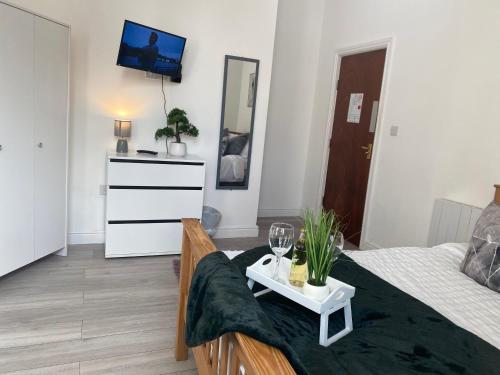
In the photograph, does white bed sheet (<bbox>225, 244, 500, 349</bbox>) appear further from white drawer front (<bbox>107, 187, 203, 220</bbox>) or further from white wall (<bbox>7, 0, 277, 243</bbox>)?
white wall (<bbox>7, 0, 277, 243</bbox>)

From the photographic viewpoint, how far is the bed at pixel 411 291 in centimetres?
97

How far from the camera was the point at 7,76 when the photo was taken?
227cm

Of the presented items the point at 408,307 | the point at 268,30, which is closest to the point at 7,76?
the point at 268,30

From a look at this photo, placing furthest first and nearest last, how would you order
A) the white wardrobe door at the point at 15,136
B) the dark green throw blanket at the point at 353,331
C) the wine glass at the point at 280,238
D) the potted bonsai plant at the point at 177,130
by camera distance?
1. the potted bonsai plant at the point at 177,130
2. the white wardrobe door at the point at 15,136
3. the wine glass at the point at 280,238
4. the dark green throw blanket at the point at 353,331

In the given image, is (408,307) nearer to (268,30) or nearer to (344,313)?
(344,313)

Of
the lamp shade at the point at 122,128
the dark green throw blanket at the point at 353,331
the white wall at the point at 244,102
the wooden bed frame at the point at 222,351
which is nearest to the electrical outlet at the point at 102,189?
the lamp shade at the point at 122,128

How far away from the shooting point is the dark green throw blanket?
92cm

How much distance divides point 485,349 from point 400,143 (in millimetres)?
2402

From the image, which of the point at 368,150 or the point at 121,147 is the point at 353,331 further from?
the point at 368,150

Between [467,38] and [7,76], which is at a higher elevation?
[467,38]

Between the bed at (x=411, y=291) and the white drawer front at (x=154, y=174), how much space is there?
1315 millimetres

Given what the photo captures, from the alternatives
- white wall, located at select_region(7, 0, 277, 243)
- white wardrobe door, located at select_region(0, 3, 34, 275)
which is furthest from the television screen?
white wardrobe door, located at select_region(0, 3, 34, 275)

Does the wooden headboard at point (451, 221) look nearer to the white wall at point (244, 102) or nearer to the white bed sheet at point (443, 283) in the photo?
the white bed sheet at point (443, 283)

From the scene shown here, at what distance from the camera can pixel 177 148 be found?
3.22 metres
